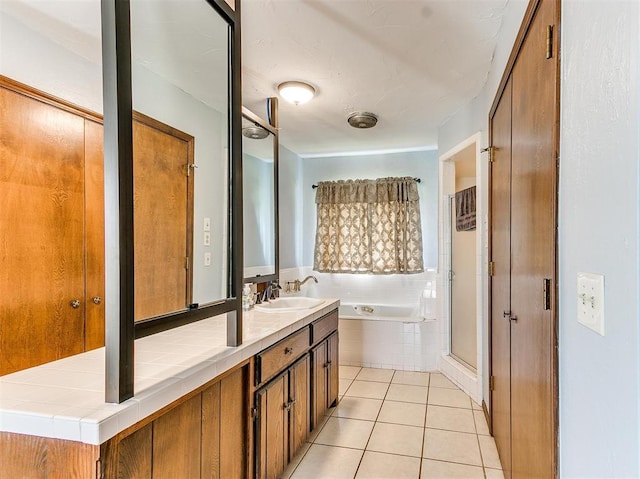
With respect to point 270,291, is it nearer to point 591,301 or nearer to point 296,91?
point 296,91

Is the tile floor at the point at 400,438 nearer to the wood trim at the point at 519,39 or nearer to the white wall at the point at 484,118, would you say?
the white wall at the point at 484,118

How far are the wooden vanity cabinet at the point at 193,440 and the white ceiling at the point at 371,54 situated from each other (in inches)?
70.1

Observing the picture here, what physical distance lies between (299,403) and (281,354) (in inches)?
17.7

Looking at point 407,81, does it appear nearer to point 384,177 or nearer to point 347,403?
point 384,177

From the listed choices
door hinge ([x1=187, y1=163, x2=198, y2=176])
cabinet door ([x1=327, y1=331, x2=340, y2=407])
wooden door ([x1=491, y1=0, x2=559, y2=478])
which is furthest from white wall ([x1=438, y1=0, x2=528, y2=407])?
door hinge ([x1=187, y1=163, x2=198, y2=176])

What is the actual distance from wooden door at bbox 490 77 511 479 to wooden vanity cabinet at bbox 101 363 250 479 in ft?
4.32

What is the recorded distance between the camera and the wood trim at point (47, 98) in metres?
1.89

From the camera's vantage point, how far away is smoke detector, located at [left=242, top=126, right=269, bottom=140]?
285 cm

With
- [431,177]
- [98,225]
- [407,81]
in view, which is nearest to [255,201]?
[98,225]

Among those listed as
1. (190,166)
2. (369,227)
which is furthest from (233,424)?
(369,227)

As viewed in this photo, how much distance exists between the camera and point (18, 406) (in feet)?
3.43

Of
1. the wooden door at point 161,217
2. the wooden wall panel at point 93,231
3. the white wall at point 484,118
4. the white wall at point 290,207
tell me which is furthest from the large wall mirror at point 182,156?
the white wall at point 290,207

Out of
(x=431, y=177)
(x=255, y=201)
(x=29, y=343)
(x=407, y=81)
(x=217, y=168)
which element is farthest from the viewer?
(x=431, y=177)

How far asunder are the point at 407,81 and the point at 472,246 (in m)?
1.56
